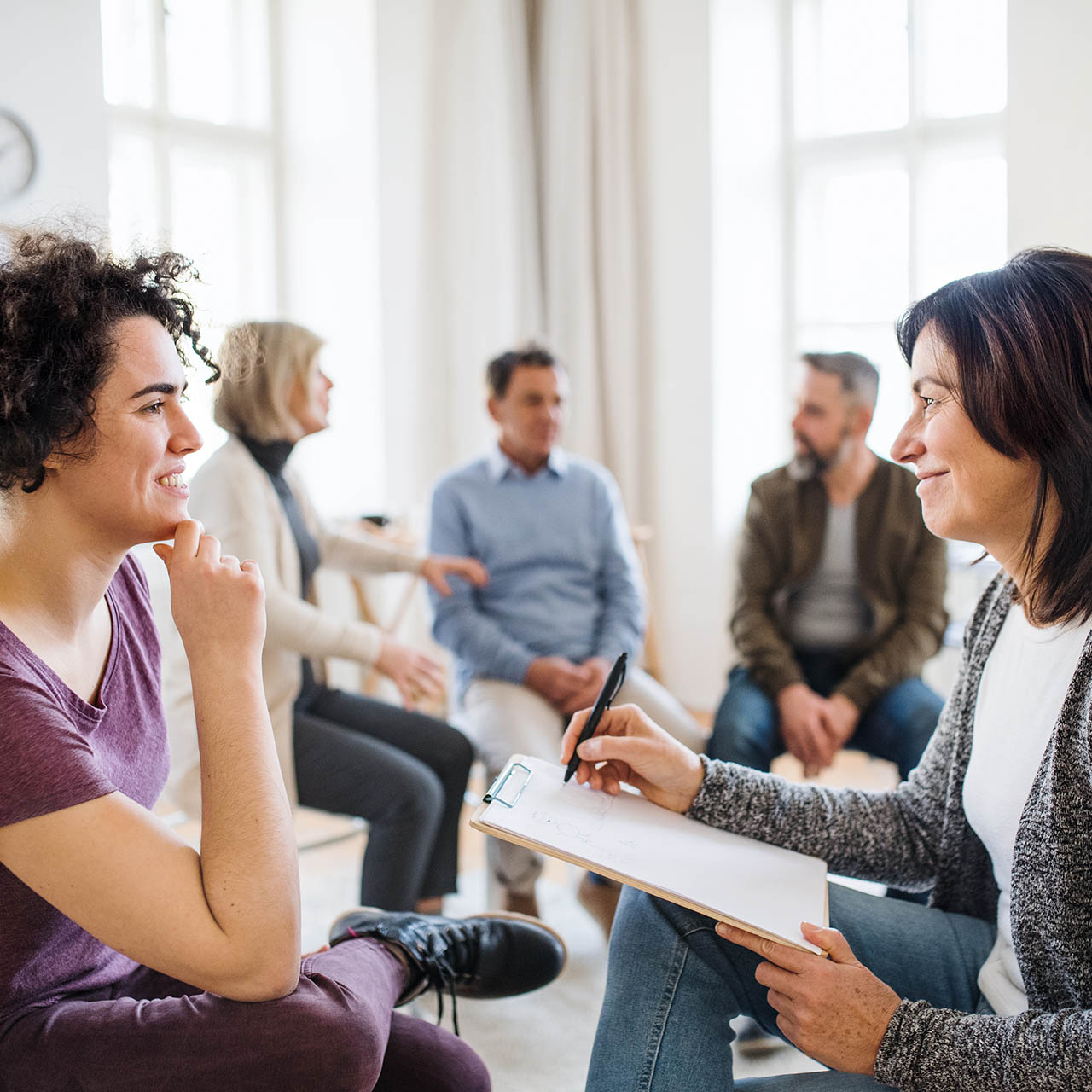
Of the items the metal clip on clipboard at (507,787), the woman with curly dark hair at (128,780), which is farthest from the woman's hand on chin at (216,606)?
the metal clip on clipboard at (507,787)

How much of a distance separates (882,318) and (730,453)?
0.73 m

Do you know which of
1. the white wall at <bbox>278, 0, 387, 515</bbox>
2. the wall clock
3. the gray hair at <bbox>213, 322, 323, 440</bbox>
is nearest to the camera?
the gray hair at <bbox>213, 322, 323, 440</bbox>

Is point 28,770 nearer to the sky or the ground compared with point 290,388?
nearer to the ground

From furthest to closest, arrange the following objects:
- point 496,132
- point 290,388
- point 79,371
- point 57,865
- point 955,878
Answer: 1. point 496,132
2. point 290,388
3. point 955,878
4. point 79,371
5. point 57,865

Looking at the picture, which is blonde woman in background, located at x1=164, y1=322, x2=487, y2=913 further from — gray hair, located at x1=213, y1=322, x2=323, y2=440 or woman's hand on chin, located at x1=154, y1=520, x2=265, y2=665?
woman's hand on chin, located at x1=154, y1=520, x2=265, y2=665

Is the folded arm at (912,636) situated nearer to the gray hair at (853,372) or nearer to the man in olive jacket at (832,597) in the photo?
the man in olive jacket at (832,597)

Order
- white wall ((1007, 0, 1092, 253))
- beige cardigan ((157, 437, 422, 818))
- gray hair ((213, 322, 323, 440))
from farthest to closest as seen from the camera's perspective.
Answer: white wall ((1007, 0, 1092, 253)), gray hair ((213, 322, 323, 440)), beige cardigan ((157, 437, 422, 818))

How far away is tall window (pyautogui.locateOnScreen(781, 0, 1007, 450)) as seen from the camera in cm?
357

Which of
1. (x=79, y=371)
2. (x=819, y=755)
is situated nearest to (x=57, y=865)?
(x=79, y=371)

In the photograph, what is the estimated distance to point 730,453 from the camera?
386 centimetres

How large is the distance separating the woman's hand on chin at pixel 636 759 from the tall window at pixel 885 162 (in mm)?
2711

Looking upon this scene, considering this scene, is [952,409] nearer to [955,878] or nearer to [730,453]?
[955,878]

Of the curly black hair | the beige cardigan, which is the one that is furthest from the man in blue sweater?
the curly black hair

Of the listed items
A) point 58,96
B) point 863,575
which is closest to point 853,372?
point 863,575
